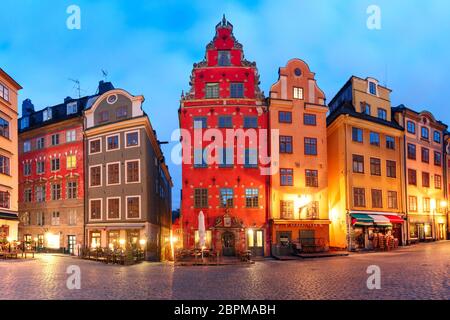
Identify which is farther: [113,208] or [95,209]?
[95,209]

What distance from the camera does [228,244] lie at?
37.4m

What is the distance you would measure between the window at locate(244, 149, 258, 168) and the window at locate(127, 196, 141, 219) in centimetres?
1035

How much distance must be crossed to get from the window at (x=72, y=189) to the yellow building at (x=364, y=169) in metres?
25.1

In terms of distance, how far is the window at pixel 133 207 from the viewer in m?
40.5

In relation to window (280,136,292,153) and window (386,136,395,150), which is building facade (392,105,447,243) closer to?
window (386,136,395,150)

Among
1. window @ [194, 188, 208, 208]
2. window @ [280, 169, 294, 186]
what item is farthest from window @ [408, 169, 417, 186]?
window @ [194, 188, 208, 208]

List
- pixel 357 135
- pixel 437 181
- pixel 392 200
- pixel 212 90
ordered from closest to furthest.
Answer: pixel 212 90 < pixel 357 135 < pixel 392 200 < pixel 437 181

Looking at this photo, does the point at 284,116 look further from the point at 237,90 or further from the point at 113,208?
the point at 113,208

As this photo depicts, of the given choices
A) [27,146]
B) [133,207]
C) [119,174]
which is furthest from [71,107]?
[133,207]

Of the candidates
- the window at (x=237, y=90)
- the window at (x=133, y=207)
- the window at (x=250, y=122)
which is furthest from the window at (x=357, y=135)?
the window at (x=133, y=207)

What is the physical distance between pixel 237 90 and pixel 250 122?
10.0ft

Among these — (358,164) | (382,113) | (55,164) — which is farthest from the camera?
(55,164)

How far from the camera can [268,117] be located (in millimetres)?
39969

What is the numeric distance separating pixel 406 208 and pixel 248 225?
1811 cm
